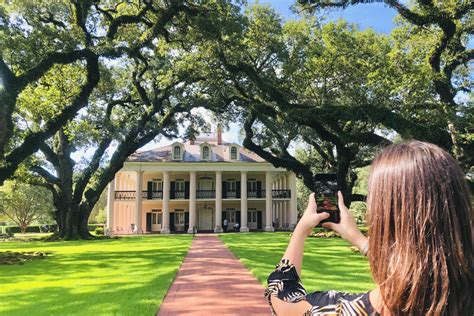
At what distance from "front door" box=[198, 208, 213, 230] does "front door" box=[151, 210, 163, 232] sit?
3837 mm

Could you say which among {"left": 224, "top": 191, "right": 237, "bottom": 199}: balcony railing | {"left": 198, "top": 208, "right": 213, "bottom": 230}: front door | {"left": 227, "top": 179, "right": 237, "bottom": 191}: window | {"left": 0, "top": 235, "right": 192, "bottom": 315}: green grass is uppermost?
{"left": 227, "top": 179, "right": 237, "bottom": 191}: window

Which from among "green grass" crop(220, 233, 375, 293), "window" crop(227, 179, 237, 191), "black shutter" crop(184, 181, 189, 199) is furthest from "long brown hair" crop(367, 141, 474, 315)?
"window" crop(227, 179, 237, 191)

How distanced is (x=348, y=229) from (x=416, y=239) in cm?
57

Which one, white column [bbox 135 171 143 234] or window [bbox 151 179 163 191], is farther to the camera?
window [bbox 151 179 163 191]

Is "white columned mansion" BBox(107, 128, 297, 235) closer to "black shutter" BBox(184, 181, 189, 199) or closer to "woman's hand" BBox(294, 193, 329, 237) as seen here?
"black shutter" BBox(184, 181, 189, 199)

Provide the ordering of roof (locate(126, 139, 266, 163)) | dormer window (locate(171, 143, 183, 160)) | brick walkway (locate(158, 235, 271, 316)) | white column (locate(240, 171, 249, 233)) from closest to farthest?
1. brick walkway (locate(158, 235, 271, 316))
2. white column (locate(240, 171, 249, 233))
3. roof (locate(126, 139, 266, 163))
4. dormer window (locate(171, 143, 183, 160))

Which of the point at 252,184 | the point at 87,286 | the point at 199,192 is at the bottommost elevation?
the point at 87,286

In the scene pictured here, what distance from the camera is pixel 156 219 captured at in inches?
1633

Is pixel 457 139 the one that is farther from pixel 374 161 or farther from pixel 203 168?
pixel 203 168

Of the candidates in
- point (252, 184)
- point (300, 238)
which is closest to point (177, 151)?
point (252, 184)

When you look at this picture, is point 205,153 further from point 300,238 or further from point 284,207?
point 300,238

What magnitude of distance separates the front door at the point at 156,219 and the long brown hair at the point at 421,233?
41148mm

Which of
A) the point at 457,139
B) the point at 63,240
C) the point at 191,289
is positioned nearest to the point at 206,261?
the point at 191,289

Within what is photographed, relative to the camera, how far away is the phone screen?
1.88 metres
